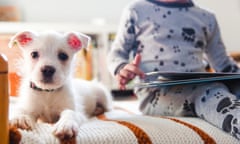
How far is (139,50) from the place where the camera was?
1.16m

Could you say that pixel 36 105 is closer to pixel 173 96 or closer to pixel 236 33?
pixel 173 96

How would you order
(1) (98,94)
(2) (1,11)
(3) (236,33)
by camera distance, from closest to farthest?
(1) (98,94) → (2) (1,11) → (3) (236,33)

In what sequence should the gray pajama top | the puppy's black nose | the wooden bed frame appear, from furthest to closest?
the gray pajama top, the puppy's black nose, the wooden bed frame

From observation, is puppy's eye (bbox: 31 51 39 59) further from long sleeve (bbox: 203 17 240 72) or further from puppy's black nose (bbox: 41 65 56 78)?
long sleeve (bbox: 203 17 240 72)

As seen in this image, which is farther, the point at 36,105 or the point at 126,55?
the point at 126,55

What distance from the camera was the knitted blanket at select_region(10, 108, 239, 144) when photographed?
63cm

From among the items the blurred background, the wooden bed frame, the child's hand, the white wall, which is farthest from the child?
the white wall

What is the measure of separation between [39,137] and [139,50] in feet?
1.97

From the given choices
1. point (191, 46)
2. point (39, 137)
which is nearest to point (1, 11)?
point (191, 46)

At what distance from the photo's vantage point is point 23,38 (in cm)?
87

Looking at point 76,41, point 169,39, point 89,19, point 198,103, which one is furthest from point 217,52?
point 89,19

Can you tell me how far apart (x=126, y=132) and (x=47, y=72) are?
0.24 m

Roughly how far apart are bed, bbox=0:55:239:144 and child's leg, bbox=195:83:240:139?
2 centimetres

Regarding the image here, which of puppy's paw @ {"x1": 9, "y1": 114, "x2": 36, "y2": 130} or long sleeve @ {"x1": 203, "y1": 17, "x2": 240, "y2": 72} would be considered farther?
long sleeve @ {"x1": 203, "y1": 17, "x2": 240, "y2": 72}
